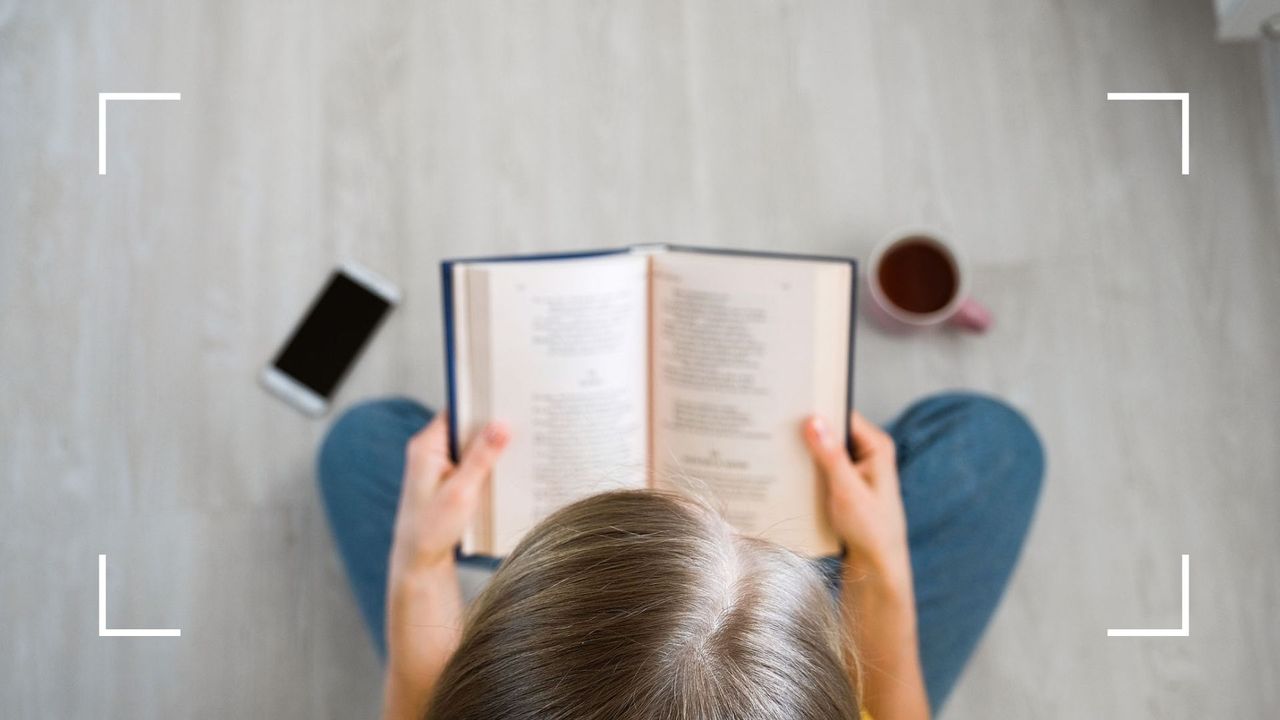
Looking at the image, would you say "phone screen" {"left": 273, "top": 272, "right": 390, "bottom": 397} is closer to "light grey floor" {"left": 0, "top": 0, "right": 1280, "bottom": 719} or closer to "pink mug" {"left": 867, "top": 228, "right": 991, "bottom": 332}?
"light grey floor" {"left": 0, "top": 0, "right": 1280, "bottom": 719}

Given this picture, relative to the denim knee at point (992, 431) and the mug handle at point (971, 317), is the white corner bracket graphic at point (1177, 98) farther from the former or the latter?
the denim knee at point (992, 431)

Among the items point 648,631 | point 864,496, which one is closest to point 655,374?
point 864,496

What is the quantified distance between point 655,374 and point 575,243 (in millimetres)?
377

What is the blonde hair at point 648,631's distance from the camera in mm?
433

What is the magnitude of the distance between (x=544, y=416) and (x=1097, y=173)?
2.49ft

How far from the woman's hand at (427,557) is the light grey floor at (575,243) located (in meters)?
0.30

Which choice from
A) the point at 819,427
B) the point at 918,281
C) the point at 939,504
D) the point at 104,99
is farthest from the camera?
the point at 104,99

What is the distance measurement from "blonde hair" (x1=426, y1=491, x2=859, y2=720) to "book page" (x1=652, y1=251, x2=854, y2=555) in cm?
17

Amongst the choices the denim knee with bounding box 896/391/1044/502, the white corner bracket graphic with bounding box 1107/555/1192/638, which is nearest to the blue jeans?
the denim knee with bounding box 896/391/1044/502

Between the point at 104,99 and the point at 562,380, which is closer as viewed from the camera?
the point at 562,380

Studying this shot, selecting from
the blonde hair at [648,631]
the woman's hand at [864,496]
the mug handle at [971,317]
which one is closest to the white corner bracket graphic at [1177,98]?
the mug handle at [971,317]

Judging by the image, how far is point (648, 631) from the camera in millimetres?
448

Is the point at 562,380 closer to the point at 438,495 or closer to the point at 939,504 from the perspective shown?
the point at 438,495

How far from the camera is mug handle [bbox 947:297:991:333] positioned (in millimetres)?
987
